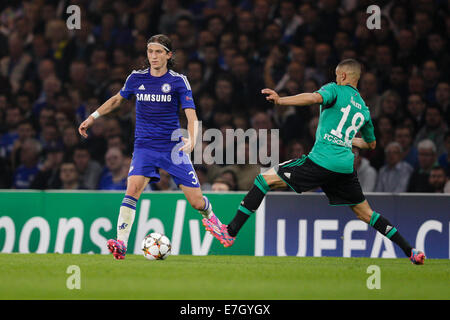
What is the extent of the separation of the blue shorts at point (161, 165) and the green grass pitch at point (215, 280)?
2.84 feet

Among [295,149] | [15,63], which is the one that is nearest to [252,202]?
[295,149]

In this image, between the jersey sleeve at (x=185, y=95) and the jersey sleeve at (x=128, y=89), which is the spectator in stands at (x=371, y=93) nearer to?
the jersey sleeve at (x=185, y=95)

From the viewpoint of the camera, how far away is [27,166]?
12852 millimetres

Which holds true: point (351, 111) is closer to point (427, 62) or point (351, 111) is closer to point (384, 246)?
point (384, 246)

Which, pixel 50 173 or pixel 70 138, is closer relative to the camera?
pixel 50 173

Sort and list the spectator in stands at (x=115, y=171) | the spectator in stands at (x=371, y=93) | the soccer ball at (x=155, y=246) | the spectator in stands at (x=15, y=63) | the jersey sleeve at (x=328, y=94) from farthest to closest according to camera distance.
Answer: the spectator in stands at (x=15, y=63), the spectator in stands at (x=371, y=93), the spectator in stands at (x=115, y=171), the soccer ball at (x=155, y=246), the jersey sleeve at (x=328, y=94)

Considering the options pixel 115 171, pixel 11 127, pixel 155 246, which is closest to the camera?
pixel 155 246

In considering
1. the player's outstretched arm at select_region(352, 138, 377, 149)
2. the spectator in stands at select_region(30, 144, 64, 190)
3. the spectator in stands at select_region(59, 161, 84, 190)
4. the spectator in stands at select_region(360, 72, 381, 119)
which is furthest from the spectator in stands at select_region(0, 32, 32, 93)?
the player's outstretched arm at select_region(352, 138, 377, 149)

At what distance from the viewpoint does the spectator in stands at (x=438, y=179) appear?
1066 centimetres

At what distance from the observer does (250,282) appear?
641cm

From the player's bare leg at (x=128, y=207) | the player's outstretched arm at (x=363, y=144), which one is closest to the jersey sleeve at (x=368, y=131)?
the player's outstretched arm at (x=363, y=144)

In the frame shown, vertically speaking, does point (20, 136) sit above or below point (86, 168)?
above

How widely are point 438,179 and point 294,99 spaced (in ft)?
13.8

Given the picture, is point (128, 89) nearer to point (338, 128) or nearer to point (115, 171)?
point (338, 128)
